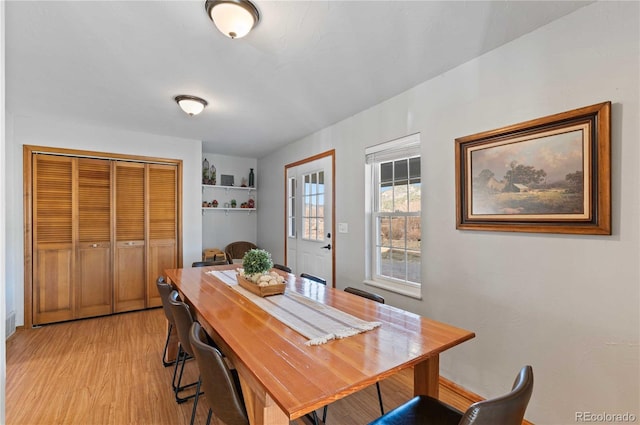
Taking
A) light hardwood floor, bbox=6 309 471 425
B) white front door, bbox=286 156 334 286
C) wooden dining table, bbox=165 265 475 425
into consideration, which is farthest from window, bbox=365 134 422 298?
wooden dining table, bbox=165 265 475 425

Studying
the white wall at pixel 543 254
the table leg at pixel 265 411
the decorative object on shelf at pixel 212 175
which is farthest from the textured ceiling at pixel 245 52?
the decorative object on shelf at pixel 212 175

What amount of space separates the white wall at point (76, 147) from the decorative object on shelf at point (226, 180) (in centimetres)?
101

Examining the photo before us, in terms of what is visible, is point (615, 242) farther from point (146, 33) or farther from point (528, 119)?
point (146, 33)

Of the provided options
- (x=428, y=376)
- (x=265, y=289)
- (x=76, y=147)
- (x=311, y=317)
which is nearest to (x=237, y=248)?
(x=76, y=147)

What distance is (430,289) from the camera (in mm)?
2584

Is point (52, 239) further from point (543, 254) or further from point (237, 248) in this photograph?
point (543, 254)

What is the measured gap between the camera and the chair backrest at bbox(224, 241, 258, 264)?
530cm

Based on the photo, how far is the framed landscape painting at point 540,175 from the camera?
65.3 inches

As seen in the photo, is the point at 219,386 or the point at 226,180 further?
the point at 226,180

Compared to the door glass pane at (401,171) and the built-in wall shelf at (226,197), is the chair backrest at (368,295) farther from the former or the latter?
the built-in wall shelf at (226,197)

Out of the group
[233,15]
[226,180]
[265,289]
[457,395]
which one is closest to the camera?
[233,15]

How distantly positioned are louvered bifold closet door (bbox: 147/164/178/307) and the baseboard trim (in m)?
3.69

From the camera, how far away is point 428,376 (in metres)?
1.50

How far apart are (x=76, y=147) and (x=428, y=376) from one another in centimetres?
446
